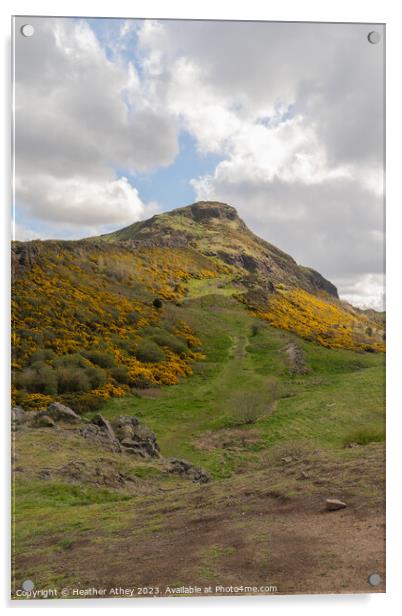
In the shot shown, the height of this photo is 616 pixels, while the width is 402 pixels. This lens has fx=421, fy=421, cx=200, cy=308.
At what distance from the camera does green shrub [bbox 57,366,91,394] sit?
987 centimetres

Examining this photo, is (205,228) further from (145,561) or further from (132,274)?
(145,561)

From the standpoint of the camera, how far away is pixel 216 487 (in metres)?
9.44

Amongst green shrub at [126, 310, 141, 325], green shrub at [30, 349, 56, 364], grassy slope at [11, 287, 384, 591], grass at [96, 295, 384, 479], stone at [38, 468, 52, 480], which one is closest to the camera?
grassy slope at [11, 287, 384, 591]

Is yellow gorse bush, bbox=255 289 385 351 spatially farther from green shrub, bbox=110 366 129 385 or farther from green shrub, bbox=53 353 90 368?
green shrub, bbox=53 353 90 368

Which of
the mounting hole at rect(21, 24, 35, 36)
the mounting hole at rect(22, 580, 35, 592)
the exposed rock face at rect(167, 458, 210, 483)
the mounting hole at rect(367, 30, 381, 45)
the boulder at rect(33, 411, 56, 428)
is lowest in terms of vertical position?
the mounting hole at rect(22, 580, 35, 592)

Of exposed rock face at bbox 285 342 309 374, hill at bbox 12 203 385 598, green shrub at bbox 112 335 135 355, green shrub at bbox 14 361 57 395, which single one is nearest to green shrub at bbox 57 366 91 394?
hill at bbox 12 203 385 598

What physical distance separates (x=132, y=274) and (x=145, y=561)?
21.1ft

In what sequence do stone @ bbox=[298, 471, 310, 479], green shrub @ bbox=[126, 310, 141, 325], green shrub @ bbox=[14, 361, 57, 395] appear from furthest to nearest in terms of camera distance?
green shrub @ bbox=[126, 310, 141, 325]
green shrub @ bbox=[14, 361, 57, 395]
stone @ bbox=[298, 471, 310, 479]

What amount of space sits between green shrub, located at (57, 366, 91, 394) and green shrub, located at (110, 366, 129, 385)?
64cm

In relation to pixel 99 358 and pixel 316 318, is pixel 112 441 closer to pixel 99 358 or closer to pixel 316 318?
pixel 99 358

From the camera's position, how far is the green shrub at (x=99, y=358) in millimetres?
10078
